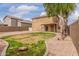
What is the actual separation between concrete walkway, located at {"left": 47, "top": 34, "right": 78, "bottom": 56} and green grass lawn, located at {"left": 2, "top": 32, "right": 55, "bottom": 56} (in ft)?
0.35

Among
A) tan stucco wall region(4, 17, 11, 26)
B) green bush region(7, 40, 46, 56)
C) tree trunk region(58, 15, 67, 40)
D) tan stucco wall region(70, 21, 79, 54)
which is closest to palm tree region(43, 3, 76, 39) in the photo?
tree trunk region(58, 15, 67, 40)

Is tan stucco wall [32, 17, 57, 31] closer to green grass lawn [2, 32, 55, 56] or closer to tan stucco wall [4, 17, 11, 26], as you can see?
green grass lawn [2, 32, 55, 56]

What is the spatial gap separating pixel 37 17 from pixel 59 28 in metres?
0.38

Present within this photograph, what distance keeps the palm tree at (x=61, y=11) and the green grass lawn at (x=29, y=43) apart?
0.20 meters

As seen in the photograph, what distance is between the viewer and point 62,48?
3.05m

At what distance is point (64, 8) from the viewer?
307 centimetres

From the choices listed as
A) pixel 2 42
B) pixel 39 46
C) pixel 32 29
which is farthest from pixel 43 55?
pixel 2 42

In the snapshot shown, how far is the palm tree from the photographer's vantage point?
305 centimetres

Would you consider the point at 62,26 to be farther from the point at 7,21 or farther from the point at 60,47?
the point at 7,21

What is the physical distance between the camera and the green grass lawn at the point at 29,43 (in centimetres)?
306

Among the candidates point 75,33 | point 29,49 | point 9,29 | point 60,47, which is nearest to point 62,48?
point 60,47

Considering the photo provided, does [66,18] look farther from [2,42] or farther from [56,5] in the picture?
[2,42]

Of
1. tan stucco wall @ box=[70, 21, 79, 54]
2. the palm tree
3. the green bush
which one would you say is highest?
the palm tree

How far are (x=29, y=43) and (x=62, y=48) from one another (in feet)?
1.64
